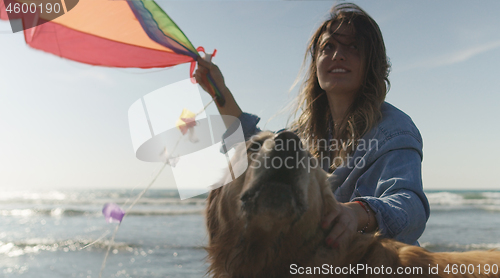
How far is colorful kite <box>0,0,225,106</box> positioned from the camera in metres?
2.46

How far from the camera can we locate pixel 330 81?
3.11 m

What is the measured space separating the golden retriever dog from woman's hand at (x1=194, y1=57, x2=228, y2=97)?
956 millimetres

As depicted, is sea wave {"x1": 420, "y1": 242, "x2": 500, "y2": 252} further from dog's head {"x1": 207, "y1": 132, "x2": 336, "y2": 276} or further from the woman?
dog's head {"x1": 207, "y1": 132, "x2": 336, "y2": 276}

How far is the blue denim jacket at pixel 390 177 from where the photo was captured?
6.97ft

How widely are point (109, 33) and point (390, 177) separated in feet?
7.97

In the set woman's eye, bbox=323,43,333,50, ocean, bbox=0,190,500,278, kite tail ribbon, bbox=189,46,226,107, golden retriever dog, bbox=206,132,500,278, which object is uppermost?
woman's eye, bbox=323,43,333,50

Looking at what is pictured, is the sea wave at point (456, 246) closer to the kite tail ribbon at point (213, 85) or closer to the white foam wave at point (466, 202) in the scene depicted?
the kite tail ribbon at point (213, 85)

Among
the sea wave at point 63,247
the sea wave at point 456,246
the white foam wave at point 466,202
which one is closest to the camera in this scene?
the sea wave at point 63,247

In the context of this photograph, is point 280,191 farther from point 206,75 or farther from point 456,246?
point 456,246

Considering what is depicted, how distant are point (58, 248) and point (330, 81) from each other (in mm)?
9062

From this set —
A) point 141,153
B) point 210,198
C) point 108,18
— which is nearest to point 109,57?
point 108,18

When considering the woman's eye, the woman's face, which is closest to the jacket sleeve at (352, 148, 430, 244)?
the woman's face

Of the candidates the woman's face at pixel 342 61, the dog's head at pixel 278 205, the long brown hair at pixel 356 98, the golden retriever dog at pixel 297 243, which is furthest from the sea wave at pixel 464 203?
the dog's head at pixel 278 205

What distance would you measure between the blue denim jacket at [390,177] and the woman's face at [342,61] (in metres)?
0.38
